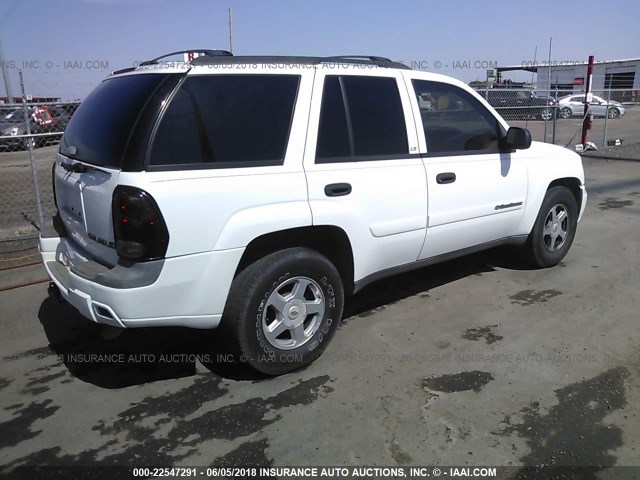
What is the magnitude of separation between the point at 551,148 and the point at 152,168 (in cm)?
384

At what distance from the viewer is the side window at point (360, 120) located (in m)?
3.38

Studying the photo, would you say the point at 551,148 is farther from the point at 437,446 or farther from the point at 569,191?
the point at 437,446

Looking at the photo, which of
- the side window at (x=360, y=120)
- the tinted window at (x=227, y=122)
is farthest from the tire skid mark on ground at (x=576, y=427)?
the tinted window at (x=227, y=122)

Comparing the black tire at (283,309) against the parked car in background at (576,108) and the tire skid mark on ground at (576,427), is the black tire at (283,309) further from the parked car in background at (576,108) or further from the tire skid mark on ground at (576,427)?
the parked car in background at (576,108)

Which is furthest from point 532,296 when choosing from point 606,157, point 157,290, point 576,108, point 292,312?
point 576,108

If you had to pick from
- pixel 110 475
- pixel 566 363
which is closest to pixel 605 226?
pixel 566 363

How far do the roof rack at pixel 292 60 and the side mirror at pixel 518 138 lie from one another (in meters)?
1.11

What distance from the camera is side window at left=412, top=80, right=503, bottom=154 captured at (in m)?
3.95

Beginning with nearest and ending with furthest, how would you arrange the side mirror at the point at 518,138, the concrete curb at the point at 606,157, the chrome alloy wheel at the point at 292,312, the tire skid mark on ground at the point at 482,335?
the chrome alloy wheel at the point at 292,312
the tire skid mark on ground at the point at 482,335
the side mirror at the point at 518,138
the concrete curb at the point at 606,157

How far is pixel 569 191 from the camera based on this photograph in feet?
16.8

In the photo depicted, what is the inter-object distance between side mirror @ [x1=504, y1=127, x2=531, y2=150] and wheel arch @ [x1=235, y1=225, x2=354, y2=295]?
6.09ft

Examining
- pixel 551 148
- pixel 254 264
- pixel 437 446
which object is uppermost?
pixel 551 148

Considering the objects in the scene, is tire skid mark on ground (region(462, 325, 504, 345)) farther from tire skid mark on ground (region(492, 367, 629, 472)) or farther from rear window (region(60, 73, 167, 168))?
rear window (region(60, 73, 167, 168))

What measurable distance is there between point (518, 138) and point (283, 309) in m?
2.51
